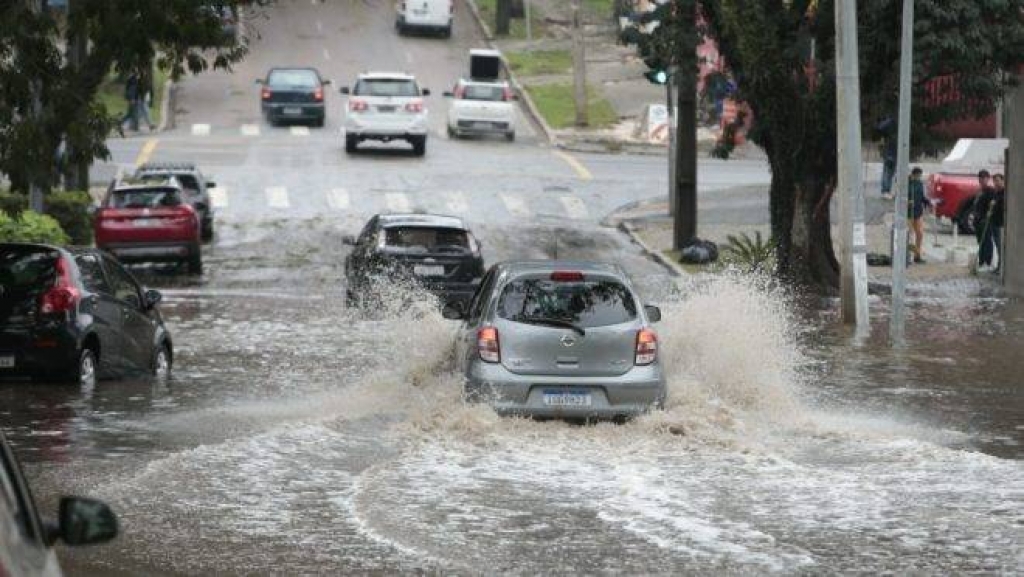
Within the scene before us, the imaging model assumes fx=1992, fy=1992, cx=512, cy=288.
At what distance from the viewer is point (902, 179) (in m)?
26.3

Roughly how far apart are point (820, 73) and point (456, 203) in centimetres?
1356

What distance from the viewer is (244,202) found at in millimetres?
44000

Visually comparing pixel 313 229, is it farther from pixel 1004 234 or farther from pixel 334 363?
pixel 334 363

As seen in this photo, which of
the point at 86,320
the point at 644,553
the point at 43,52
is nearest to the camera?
the point at 644,553

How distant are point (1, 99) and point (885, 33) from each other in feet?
51.8

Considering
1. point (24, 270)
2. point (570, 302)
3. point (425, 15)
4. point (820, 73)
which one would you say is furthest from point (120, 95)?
point (570, 302)

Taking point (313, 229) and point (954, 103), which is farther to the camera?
point (313, 229)

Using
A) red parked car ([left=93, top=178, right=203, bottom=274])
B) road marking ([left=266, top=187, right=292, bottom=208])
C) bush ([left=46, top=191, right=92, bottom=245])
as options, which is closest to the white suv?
road marking ([left=266, top=187, right=292, bottom=208])

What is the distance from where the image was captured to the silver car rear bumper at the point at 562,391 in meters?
16.1

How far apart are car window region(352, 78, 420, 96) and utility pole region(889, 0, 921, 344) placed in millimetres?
26277

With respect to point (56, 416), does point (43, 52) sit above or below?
above

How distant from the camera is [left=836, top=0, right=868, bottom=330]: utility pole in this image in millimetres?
26734

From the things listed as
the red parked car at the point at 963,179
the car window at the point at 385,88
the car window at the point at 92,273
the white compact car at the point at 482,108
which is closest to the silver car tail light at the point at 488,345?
the car window at the point at 92,273

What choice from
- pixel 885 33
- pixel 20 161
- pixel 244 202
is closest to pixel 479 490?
pixel 20 161
